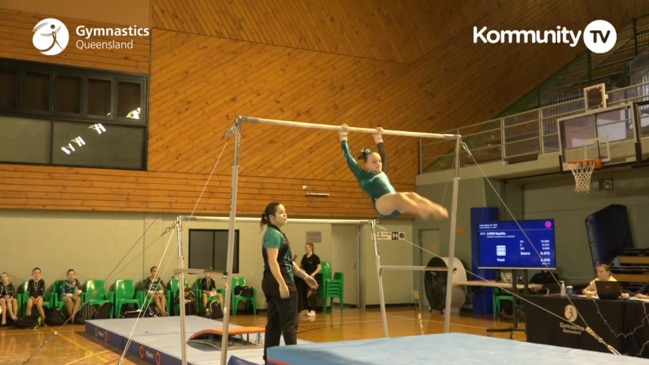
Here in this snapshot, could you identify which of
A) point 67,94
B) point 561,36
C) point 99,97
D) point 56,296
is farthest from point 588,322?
point 561,36

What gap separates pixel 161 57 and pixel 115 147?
7.61 feet

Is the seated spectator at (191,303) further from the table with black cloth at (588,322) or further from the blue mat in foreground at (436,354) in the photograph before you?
the blue mat in foreground at (436,354)

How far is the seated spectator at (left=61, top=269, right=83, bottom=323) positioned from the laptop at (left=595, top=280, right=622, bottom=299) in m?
9.79

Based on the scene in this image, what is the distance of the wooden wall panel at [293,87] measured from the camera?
13656 millimetres

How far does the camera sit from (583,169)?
38.9 feet

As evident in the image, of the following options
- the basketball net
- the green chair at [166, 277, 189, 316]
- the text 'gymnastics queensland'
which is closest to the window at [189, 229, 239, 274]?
the green chair at [166, 277, 189, 316]

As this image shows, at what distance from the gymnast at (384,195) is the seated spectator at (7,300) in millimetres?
8878

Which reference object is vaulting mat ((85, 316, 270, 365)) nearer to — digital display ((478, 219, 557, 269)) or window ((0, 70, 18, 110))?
digital display ((478, 219, 557, 269))

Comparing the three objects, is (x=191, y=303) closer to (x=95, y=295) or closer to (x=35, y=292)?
(x=95, y=295)

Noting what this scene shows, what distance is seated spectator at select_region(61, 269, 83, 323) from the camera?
41.1 feet

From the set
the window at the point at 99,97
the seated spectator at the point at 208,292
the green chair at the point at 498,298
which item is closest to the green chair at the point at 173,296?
the seated spectator at the point at 208,292

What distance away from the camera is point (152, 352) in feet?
26.1

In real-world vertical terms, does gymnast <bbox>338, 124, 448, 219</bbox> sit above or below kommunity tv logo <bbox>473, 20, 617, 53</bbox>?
below

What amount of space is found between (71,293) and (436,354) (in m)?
9.74
